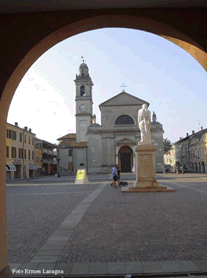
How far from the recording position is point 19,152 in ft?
151

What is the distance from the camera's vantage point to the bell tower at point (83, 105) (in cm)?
6059

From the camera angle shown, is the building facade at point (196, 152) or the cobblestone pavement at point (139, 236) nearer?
the cobblestone pavement at point (139, 236)

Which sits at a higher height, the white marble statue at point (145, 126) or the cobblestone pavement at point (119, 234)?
the white marble statue at point (145, 126)

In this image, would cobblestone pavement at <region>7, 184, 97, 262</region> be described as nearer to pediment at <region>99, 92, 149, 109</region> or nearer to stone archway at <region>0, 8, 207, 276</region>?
stone archway at <region>0, 8, 207, 276</region>

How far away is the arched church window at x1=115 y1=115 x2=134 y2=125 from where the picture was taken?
52.4 m

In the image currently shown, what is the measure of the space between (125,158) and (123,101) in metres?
10.7

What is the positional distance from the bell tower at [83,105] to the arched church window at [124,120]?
10.0 meters

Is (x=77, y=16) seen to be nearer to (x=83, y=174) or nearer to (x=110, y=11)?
(x=110, y=11)

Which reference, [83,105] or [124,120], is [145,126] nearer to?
[124,120]

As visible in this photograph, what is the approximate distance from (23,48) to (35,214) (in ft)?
21.4

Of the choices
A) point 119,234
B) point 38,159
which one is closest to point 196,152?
point 38,159

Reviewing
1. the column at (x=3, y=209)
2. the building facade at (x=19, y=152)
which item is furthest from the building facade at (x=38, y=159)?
the column at (x=3, y=209)

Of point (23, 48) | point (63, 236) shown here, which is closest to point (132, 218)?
point (63, 236)

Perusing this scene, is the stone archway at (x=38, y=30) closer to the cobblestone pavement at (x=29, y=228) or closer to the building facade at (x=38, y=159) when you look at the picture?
the cobblestone pavement at (x=29, y=228)
